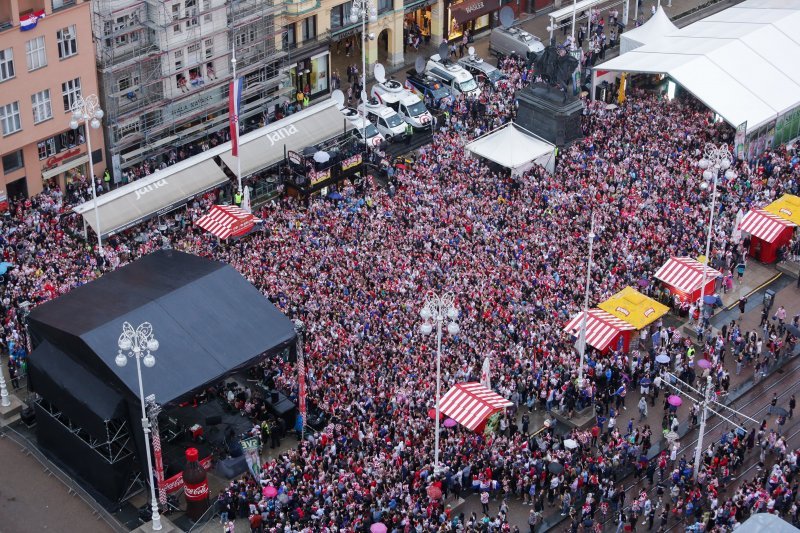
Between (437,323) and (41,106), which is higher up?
(41,106)

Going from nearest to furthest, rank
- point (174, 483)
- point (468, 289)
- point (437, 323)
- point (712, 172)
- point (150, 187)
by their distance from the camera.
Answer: point (437, 323) → point (174, 483) → point (712, 172) → point (468, 289) → point (150, 187)

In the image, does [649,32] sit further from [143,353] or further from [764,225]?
[143,353]

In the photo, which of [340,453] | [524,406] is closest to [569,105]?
[524,406]

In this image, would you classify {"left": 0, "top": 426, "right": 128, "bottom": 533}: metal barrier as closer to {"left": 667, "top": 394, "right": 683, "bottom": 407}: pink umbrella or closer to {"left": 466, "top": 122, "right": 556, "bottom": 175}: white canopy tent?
{"left": 667, "top": 394, "right": 683, "bottom": 407}: pink umbrella

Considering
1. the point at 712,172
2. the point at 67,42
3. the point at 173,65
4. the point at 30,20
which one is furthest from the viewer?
the point at 173,65

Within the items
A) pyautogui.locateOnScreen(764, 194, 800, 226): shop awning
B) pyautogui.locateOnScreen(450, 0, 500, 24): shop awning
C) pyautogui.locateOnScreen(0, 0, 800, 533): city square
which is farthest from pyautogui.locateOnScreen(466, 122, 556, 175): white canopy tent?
pyautogui.locateOnScreen(450, 0, 500, 24): shop awning

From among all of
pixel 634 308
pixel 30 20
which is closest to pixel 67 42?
pixel 30 20

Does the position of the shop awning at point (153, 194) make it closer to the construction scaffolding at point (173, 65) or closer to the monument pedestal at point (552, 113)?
the construction scaffolding at point (173, 65)

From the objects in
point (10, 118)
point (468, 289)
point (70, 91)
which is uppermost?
point (70, 91)
